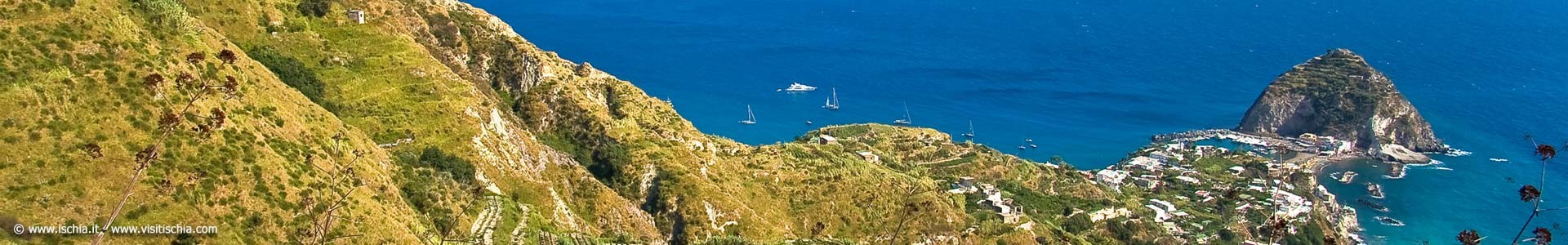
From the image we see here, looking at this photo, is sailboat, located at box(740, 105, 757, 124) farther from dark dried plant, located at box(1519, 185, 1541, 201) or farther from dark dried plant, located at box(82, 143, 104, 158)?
dark dried plant, located at box(1519, 185, 1541, 201)

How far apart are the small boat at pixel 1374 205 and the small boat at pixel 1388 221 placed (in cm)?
225

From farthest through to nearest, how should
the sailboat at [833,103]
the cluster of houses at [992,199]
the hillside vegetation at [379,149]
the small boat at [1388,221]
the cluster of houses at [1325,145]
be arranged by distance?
the sailboat at [833,103] < the cluster of houses at [1325,145] < the small boat at [1388,221] < the cluster of houses at [992,199] < the hillside vegetation at [379,149]

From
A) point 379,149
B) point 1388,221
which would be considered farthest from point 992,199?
point 1388,221

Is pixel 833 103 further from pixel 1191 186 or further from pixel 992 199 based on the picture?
pixel 992 199

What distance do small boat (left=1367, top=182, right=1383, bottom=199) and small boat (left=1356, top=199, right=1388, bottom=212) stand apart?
2.76m

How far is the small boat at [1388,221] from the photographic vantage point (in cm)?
9225

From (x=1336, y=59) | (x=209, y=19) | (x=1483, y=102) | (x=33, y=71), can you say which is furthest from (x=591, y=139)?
(x=1483, y=102)

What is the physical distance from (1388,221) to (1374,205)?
471 centimetres

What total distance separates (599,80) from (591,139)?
8.15 meters

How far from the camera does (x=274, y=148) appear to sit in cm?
3112

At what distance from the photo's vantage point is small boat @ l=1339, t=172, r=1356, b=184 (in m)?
106

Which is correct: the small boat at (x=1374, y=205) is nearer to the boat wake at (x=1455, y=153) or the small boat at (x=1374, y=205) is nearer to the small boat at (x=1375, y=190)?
the small boat at (x=1375, y=190)

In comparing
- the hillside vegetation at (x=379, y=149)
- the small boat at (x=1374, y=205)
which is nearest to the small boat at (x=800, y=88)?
the small boat at (x=1374, y=205)

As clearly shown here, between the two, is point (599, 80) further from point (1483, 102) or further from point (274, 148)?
point (1483, 102)
